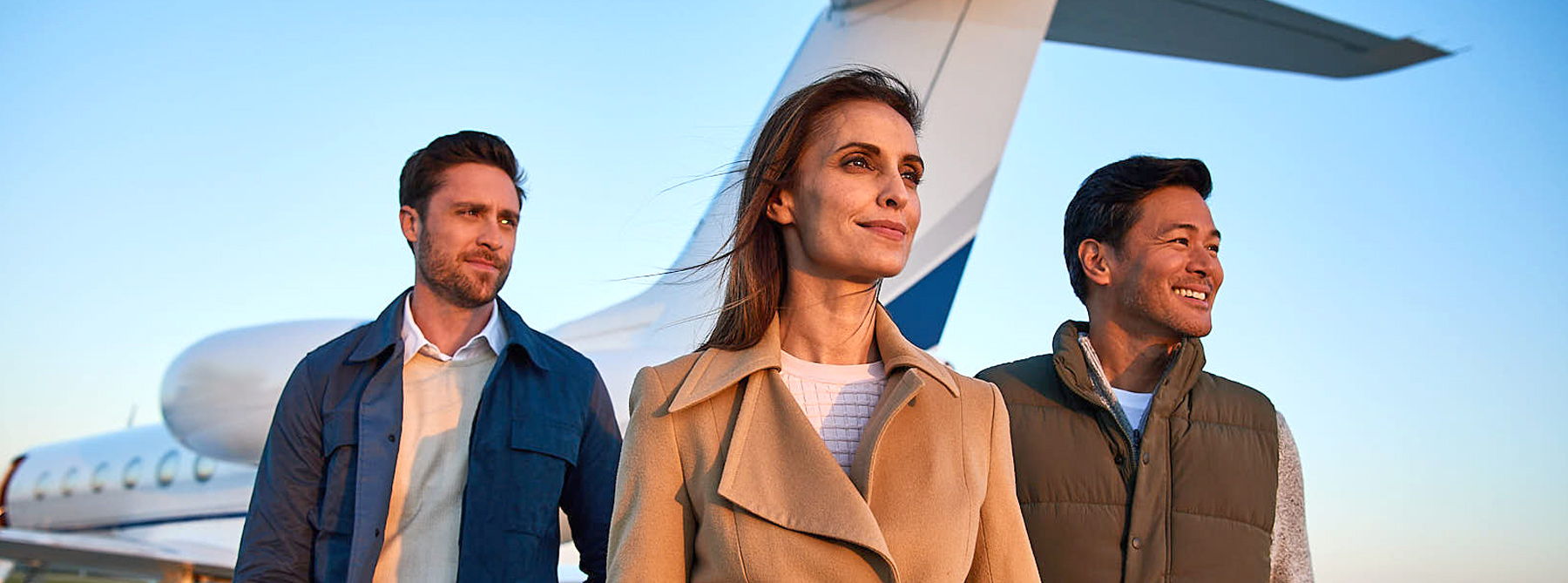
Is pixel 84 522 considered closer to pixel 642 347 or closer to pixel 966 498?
pixel 642 347

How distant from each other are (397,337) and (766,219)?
3.97 feet

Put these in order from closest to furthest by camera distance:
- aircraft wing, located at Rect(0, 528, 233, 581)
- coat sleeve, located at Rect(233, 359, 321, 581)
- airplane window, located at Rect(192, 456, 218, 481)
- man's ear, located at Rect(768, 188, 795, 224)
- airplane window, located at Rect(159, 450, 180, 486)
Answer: man's ear, located at Rect(768, 188, 795, 224), coat sleeve, located at Rect(233, 359, 321, 581), aircraft wing, located at Rect(0, 528, 233, 581), airplane window, located at Rect(192, 456, 218, 481), airplane window, located at Rect(159, 450, 180, 486)

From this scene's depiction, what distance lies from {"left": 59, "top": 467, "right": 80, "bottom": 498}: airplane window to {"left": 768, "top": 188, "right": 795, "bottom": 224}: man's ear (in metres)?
14.1

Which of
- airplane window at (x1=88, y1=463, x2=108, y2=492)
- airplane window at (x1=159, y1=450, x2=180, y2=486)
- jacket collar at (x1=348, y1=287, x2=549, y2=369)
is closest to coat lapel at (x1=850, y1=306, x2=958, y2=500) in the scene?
jacket collar at (x1=348, y1=287, x2=549, y2=369)

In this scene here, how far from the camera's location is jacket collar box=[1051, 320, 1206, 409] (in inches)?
82.9

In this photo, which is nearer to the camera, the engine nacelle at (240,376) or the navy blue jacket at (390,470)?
the navy blue jacket at (390,470)

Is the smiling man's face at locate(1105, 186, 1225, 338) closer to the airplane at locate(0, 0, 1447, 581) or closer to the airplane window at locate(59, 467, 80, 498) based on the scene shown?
the airplane at locate(0, 0, 1447, 581)

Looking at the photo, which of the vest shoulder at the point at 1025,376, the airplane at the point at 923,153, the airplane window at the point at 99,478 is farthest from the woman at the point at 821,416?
the airplane window at the point at 99,478

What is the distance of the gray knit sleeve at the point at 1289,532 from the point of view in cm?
205

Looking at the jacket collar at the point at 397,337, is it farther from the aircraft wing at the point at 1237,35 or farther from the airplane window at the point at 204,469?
the airplane window at the point at 204,469

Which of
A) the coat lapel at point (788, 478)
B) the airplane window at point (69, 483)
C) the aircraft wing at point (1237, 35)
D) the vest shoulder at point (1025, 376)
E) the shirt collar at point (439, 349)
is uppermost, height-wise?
the aircraft wing at point (1237, 35)

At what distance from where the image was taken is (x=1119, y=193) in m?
2.42

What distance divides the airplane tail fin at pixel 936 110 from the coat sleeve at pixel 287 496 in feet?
11.6

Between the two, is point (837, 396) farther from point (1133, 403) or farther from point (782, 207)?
point (1133, 403)
